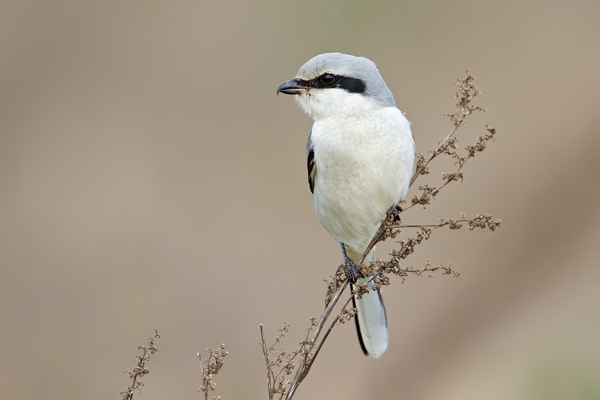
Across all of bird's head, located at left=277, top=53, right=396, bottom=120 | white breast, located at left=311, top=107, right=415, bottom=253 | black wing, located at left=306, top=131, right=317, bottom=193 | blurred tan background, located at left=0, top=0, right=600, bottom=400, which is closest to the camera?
white breast, located at left=311, top=107, right=415, bottom=253

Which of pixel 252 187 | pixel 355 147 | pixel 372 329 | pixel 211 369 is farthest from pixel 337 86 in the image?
pixel 252 187

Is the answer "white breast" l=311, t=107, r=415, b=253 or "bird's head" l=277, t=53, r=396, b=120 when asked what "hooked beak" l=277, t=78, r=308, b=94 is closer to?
"bird's head" l=277, t=53, r=396, b=120

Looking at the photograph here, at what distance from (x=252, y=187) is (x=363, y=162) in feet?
9.43

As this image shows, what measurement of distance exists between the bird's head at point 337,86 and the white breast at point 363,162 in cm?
6

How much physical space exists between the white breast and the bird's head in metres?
0.06

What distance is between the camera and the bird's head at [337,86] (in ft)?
9.25

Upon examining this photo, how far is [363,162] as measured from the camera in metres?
2.69

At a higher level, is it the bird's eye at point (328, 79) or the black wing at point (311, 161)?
the bird's eye at point (328, 79)

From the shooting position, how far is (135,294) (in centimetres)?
478

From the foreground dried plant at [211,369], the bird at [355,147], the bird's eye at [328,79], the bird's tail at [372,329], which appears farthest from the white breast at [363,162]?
the foreground dried plant at [211,369]

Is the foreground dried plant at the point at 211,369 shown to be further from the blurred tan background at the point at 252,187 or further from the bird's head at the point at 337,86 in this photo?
the blurred tan background at the point at 252,187

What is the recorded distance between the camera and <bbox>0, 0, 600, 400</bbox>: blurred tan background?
4.65 meters

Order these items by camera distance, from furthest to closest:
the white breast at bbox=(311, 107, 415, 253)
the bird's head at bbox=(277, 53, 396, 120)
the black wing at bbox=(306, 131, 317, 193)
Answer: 1. the black wing at bbox=(306, 131, 317, 193)
2. the bird's head at bbox=(277, 53, 396, 120)
3. the white breast at bbox=(311, 107, 415, 253)

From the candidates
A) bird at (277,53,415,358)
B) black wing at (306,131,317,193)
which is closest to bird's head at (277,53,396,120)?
bird at (277,53,415,358)
